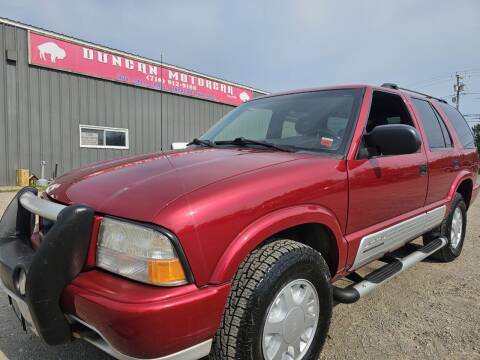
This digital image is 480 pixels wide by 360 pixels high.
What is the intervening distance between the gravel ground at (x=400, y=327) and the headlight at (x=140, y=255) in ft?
3.45

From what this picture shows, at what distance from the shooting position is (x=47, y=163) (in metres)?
10.5

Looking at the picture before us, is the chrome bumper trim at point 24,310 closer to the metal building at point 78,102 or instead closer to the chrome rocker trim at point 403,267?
the chrome rocker trim at point 403,267

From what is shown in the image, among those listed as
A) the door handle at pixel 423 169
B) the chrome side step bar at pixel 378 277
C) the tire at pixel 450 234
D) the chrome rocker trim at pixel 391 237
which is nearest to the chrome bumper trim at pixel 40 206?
the chrome side step bar at pixel 378 277

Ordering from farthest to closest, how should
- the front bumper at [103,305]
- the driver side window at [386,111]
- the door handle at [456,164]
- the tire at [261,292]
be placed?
the door handle at [456,164] < the driver side window at [386,111] < the tire at [261,292] < the front bumper at [103,305]

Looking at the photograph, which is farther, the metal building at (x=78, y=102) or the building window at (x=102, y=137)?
the building window at (x=102, y=137)

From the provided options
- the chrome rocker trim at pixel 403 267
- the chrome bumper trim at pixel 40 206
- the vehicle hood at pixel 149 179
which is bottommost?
the chrome rocker trim at pixel 403 267

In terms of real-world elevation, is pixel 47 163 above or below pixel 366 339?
above

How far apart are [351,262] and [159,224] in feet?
4.75

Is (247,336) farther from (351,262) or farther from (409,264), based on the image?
(409,264)

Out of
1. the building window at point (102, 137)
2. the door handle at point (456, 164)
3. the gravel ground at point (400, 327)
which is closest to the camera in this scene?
the gravel ground at point (400, 327)

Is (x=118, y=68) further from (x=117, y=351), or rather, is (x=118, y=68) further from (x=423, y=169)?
(x=117, y=351)

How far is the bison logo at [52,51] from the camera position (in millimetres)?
10164

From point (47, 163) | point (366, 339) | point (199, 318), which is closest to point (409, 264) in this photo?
point (366, 339)

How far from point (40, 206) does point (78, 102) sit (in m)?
10.1
